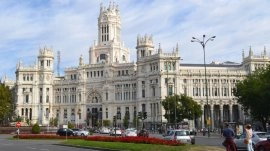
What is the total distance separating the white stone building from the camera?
13525cm

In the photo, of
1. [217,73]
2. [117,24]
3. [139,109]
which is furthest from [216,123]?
[117,24]

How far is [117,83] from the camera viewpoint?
485ft

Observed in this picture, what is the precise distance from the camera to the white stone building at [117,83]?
444 ft

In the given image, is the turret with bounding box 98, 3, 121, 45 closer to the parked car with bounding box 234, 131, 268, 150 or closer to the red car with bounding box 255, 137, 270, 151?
the parked car with bounding box 234, 131, 268, 150

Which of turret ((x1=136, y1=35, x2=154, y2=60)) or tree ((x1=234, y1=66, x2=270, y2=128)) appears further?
turret ((x1=136, y1=35, x2=154, y2=60))

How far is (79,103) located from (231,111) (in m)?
51.1

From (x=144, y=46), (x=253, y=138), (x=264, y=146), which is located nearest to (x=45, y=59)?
(x=144, y=46)

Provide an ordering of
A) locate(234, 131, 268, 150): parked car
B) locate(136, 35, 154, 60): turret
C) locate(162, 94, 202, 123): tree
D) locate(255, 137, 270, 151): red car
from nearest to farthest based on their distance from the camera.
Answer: locate(255, 137, 270, 151): red car < locate(234, 131, 268, 150): parked car < locate(162, 94, 202, 123): tree < locate(136, 35, 154, 60): turret

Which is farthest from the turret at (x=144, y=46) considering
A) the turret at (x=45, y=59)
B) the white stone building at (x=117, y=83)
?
the turret at (x=45, y=59)

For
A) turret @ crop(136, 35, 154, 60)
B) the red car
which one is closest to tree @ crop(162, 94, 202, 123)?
turret @ crop(136, 35, 154, 60)

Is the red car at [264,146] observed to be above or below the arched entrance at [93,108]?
below

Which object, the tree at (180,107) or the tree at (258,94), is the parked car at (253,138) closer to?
the tree at (258,94)

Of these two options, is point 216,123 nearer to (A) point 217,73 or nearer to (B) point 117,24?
(A) point 217,73

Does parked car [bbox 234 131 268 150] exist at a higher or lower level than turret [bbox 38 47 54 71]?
lower
